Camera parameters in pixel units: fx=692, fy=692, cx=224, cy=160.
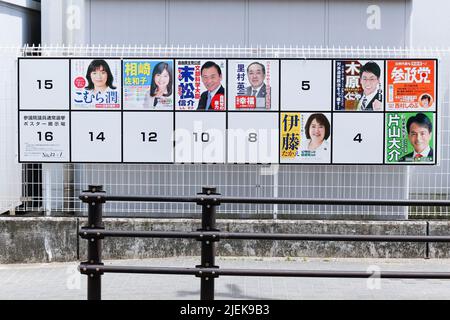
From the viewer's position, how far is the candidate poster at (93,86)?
9742mm

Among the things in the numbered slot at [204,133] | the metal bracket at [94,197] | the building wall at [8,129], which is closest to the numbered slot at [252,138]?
the numbered slot at [204,133]

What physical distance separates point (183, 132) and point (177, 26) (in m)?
1.86

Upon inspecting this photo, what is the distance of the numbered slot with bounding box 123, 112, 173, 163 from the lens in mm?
9750

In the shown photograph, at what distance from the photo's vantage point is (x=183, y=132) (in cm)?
973

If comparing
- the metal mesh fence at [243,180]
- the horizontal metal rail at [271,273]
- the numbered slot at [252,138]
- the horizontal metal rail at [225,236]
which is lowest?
the horizontal metal rail at [271,273]

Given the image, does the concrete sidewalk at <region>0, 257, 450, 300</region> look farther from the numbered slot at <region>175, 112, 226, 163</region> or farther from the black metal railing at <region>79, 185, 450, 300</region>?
the black metal railing at <region>79, 185, 450, 300</region>

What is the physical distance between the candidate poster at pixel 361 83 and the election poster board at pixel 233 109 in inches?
0.6

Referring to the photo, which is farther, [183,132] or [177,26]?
[177,26]

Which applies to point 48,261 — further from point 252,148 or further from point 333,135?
point 333,135

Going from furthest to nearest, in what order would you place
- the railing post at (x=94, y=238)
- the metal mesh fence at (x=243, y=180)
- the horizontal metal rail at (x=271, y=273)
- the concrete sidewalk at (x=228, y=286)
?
the metal mesh fence at (x=243, y=180)
the concrete sidewalk at (x=228, y=286)
the railing post at (x=94, y=238)
the horizontal metal rail at (x=271, y=273)

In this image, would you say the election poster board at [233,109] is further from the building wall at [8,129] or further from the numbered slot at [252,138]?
the building wall at [8,129]

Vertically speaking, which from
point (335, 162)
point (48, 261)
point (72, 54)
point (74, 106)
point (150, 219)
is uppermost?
point (72, 54)

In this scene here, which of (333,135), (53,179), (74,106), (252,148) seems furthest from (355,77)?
(53,179)

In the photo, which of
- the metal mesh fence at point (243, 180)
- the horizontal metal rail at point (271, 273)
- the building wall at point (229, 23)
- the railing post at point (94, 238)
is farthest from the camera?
the building wall at point (229, 23)
